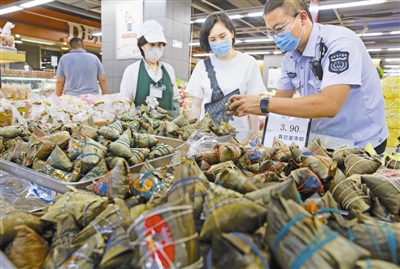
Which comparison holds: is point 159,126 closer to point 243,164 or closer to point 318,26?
point 243,164

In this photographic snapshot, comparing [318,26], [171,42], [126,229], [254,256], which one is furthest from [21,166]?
[171,42]

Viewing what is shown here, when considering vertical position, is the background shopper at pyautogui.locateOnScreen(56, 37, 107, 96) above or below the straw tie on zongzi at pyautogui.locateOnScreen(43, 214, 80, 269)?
above

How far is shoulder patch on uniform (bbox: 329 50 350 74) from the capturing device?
1.69 metres

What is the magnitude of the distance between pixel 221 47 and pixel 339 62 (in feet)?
4.05

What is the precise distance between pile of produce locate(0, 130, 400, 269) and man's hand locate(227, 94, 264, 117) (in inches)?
39.5

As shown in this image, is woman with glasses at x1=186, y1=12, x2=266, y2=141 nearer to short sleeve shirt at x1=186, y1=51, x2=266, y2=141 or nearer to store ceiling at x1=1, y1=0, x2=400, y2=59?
short sleeve shirt at x1=186, y1=51, x2=266, y2=141

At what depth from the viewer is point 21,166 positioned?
1396 millimetres

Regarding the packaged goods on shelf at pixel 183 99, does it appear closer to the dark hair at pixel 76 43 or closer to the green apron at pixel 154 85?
the green apron at pixel 154 85

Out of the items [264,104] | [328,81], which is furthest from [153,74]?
[328,81]

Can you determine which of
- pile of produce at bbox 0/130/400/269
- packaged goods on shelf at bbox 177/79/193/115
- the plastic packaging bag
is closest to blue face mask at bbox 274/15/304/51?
pile of produce at bbox 0/130/400/269

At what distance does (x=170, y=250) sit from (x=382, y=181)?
673 mm

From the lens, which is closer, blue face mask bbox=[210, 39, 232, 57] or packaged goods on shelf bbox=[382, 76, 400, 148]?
blue face mask bbox=[210, 39, 232, 57]

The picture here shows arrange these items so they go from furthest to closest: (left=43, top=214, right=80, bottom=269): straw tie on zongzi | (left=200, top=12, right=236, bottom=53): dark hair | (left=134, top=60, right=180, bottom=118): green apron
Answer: (left=134, top=60, right=180, bottom=118): green apron
(left=200, top=12, right=236, bottom=53): dark hair
(left=43, top=214, right=80, bottom=269): straw tie on zongzi

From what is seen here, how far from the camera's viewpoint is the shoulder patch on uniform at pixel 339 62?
1689 millimetres
